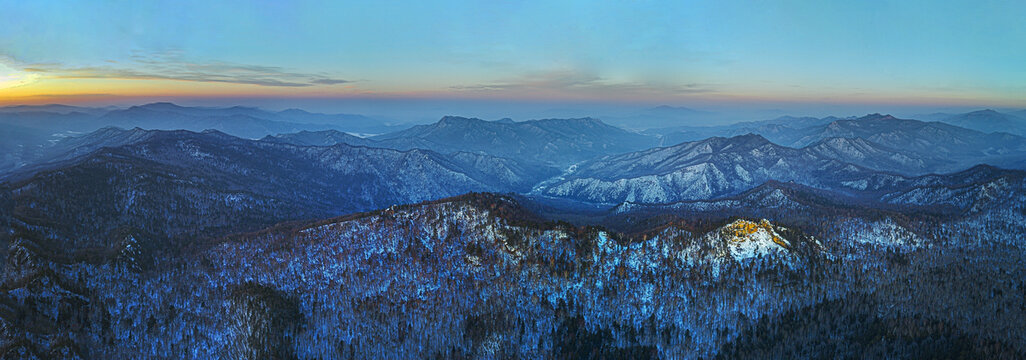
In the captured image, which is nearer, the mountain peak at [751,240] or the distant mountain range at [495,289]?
the distant mountain range at [495,289]

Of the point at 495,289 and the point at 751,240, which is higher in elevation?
the point at 751,240

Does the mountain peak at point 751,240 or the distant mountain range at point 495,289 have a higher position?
the mountain peak at point 751,240

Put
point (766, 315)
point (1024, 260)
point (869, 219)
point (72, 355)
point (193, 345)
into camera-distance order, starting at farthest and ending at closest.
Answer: point (869, 219) < point (1024, 260) < point (766, 315) < point (193, 345) < point (72, 355)

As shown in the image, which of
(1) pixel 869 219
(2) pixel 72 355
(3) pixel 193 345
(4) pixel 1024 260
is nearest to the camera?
(2) pixel 72 355

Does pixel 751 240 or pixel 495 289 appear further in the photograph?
pixel 751 240

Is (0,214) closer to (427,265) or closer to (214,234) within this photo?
(214,234)

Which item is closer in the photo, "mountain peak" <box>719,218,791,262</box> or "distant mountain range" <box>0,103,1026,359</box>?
"distant mountain range" <box>0,103,1026,359</box>

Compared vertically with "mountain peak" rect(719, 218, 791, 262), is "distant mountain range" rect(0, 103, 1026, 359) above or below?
below

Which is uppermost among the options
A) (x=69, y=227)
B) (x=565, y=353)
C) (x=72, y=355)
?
(x=69, y=227)

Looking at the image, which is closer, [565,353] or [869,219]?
[565,353]

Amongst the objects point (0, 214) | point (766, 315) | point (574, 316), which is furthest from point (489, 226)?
point (0, 214)

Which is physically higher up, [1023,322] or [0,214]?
[0,214]
